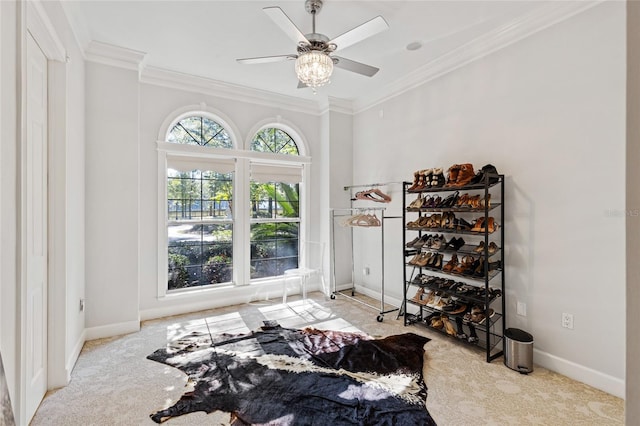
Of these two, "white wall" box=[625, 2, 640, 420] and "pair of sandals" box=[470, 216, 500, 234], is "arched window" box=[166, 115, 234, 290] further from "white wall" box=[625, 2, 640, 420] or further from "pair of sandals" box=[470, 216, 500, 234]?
"white wall" box=[625, 2, 640, 420]

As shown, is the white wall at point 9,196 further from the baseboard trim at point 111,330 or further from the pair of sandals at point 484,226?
the pair of sandals at point 484,226

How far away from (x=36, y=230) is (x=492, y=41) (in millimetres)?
4061

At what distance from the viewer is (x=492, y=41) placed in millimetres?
2898

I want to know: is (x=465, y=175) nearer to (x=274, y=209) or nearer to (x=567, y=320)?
(x=567, y=320)

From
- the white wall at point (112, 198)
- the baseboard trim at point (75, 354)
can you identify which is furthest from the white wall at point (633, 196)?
the white wall at point (112, 198)

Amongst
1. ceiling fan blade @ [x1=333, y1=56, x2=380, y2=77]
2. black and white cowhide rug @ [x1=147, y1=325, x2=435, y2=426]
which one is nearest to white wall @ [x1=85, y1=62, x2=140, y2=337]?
black and white cowhide rug @ [x1=147, y1=325, x2=435, y2=426]

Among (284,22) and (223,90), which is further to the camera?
(223,90)

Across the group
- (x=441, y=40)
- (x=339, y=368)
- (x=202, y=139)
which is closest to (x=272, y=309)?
(x=339, y=368)

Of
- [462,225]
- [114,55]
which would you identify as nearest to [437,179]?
[462,225]

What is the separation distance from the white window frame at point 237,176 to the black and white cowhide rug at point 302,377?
1139 mm

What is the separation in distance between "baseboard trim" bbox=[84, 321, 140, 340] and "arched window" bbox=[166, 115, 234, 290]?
2.27ft

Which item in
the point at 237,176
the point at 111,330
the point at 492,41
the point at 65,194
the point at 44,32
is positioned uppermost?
the point at 492,41

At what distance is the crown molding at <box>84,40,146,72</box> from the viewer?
10.0 feet

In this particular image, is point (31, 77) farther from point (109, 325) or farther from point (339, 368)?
point (339, 368)
